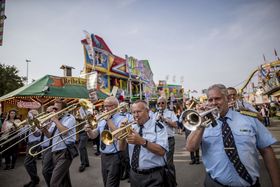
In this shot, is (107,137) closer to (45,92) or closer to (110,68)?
(45,92)

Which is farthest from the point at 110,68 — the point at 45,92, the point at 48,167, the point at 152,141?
the point at 152,141

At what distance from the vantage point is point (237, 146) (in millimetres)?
1848

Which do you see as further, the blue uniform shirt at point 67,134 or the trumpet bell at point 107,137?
the blue uniform shirt at point 67,134

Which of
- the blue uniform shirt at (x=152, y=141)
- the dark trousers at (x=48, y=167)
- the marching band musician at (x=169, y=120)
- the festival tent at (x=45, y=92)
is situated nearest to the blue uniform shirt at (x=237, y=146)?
the blue uniform shirt at (x=152, y=141)

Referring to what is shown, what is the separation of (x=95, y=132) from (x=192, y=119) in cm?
239

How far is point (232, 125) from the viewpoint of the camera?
1.98 m

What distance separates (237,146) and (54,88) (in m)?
12.8

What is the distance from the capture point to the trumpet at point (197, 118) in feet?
6.26

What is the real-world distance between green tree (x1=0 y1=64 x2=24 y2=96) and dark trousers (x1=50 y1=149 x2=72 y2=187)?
83.4ft

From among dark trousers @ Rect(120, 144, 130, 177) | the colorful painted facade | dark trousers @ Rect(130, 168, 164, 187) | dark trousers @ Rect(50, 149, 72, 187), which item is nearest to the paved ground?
dark trousers @ Rect(120, 144, 130, 177)

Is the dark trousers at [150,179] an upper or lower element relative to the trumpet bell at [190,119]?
lower

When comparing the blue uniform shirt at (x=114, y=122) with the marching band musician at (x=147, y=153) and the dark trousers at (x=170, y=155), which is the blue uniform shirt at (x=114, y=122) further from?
the dark trousers at (x=170, y=155)

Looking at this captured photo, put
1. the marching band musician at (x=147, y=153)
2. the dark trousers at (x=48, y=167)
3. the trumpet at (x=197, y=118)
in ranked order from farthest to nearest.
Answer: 1. the dark trousers at (x=48, y=167)
2. the marching band musician at (x=147, y=153)
3. the trumpet at (x=197, y=118)

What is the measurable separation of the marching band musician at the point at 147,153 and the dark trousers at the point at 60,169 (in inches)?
68.7
